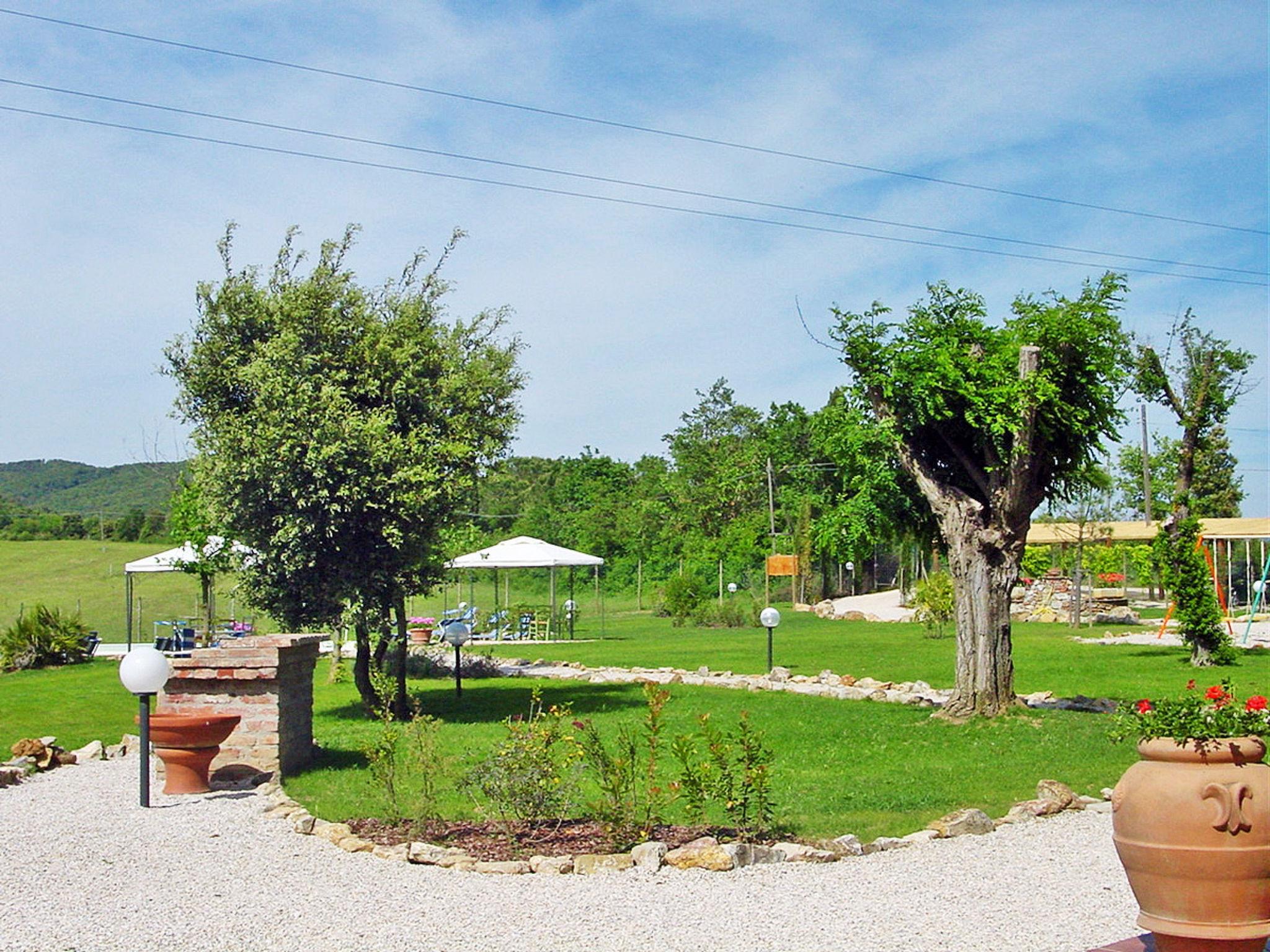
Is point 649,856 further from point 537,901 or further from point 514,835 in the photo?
point 514,835

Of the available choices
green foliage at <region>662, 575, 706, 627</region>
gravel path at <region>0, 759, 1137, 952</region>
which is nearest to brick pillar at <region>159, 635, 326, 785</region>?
gravel path at <region>0, 759, 1137, 952</region>

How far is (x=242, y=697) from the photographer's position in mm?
9562

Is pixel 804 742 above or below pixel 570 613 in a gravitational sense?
below

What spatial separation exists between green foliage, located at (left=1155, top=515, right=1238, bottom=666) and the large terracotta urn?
573 inches

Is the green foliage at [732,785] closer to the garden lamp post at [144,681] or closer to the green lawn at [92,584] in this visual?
the garden lamp post at [144,681]

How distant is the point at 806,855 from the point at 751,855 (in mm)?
324

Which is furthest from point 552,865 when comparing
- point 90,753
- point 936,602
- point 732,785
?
point 936,602

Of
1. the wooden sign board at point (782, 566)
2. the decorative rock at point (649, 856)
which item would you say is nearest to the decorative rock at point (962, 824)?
the decorative rock at point (649, 856)

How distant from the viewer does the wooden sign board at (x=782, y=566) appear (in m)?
35.6

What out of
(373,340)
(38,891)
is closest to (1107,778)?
(38,891)

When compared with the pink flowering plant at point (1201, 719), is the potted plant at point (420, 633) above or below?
below

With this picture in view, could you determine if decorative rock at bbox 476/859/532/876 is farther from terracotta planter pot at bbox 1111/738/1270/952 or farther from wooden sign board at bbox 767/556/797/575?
wooden sign board at bbox 767/556/797/575

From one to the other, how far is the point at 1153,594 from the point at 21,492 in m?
71.0

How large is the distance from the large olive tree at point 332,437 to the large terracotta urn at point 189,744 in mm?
3767
